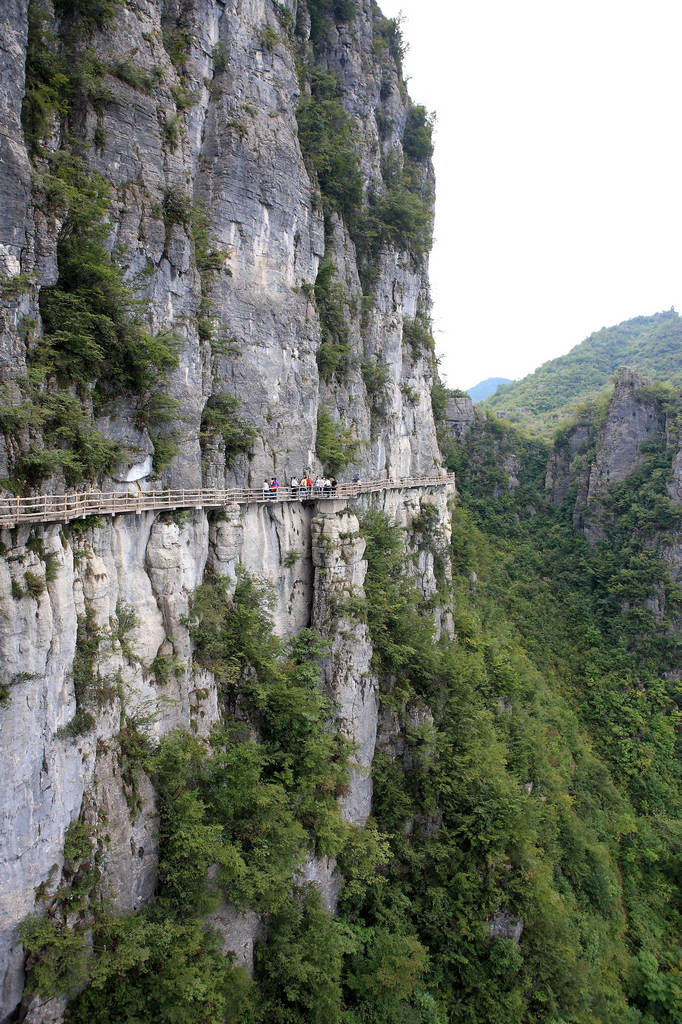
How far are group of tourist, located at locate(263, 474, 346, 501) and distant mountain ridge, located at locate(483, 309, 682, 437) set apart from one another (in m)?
55.7

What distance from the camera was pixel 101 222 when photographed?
48.7 ft

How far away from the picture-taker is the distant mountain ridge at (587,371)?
82.5m

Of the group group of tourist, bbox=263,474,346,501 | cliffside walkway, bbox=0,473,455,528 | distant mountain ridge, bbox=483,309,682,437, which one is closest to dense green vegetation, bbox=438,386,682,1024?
distant mountain ridge, bbox=483,309,682,437

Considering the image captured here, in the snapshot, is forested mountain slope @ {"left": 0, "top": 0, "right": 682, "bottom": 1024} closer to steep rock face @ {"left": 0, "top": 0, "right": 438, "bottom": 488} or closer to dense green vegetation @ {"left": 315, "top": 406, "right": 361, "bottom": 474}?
steep rock face @ {"left": 0, "top": 0, "right": 438, "bottom": 488}

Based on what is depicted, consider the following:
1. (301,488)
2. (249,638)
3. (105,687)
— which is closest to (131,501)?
(105,687)

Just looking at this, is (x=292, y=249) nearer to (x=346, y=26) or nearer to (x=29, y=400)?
(x=29, y=400)

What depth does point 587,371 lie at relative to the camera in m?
98.9

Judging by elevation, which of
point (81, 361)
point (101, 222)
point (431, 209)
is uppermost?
point (431, 209)

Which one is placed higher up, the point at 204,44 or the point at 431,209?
the point at 431,209

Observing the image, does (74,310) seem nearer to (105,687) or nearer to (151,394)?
(151,394)

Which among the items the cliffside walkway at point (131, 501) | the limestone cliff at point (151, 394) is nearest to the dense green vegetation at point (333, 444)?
the limestone cliff at point (151, 394)

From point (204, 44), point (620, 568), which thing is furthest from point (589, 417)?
point (204, 44)

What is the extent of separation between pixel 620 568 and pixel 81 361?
47.3 meters

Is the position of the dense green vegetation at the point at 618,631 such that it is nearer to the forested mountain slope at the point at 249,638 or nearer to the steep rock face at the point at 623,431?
the forested mountain slope at the point at 249,638
